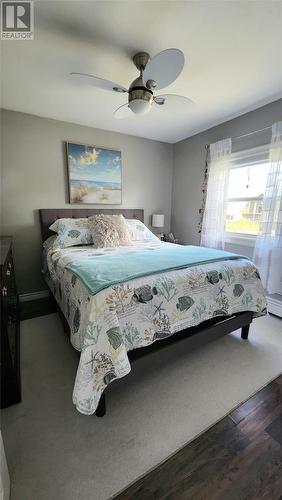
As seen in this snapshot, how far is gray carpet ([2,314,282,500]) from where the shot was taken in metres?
1.02

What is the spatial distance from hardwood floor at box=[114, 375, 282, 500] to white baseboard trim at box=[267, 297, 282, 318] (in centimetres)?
147

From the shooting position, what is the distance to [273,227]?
2.45m

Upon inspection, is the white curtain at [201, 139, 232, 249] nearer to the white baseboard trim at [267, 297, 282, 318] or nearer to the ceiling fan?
the white baseboard trim at [267, 297, 282, 318]

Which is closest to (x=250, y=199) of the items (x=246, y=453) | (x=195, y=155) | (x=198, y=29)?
(x=195, y=155)

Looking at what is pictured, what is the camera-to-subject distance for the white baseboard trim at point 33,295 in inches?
116

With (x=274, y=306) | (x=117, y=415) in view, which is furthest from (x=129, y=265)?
(x=274, y=306)

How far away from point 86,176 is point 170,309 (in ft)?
8.07

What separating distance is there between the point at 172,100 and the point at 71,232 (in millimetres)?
1757

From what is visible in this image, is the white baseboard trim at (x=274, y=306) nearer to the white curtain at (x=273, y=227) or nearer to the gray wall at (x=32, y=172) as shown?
the white curtain at (x=273, y=227)

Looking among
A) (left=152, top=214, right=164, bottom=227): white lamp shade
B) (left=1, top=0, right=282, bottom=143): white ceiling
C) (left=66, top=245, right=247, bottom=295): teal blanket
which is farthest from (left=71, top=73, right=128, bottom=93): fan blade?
(left=152, top=214, right=164, bottom=227): white lamp shade

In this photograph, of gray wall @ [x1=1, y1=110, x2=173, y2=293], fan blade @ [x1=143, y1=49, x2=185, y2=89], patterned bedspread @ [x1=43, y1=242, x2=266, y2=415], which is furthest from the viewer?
gray wall @ [x1=1, y1=110, x2=173, y2=293]

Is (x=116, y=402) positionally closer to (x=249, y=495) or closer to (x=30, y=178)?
(x=249, y=495)

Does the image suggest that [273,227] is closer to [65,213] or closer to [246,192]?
[246,192]

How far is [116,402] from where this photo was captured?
4.60 ft
